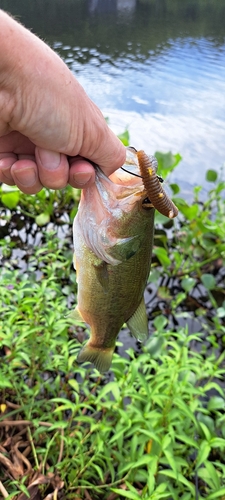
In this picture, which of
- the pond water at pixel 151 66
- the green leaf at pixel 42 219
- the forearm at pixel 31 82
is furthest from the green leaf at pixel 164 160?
the forearm at pixel 31 82

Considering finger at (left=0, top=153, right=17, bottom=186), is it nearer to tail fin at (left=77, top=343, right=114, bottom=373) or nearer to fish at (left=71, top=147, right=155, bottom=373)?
fish at (left=71, top=147, right=155, bottom=373)

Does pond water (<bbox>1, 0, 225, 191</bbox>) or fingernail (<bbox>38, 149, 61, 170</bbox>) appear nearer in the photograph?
fingernail (<bbox>38, 149, 61, 170</bbox>)

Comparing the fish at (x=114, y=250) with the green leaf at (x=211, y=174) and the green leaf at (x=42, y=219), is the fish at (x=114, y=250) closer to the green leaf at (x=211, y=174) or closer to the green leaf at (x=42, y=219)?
the green leaf at (x=42, y=219)

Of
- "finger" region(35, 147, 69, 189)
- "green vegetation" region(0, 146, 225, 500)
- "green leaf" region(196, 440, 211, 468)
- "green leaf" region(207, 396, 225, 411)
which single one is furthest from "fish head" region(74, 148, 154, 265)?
"green leaf" region(207, 396, 225, 411)

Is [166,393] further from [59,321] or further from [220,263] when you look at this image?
[220,263]

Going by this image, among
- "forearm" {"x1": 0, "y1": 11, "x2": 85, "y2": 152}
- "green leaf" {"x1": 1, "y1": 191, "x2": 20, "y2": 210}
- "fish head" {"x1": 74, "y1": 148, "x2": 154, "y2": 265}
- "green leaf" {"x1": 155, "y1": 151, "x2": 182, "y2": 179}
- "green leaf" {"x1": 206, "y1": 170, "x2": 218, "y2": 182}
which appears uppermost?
"forearm" {"x1": 0, "y1": 11, "x2": 85, "y2": 152}

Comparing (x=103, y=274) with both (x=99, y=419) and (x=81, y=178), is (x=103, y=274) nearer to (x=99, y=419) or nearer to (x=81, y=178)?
(x=81, y=178)
